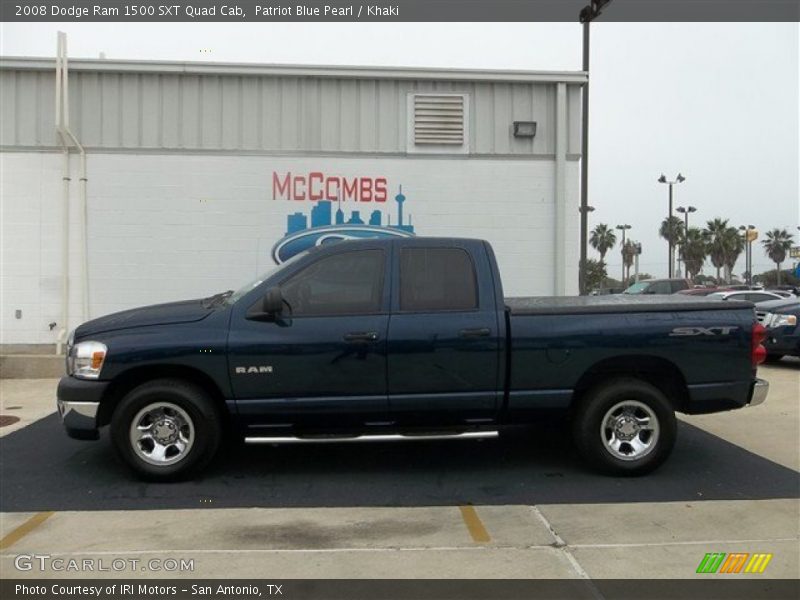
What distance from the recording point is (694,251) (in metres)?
68.5

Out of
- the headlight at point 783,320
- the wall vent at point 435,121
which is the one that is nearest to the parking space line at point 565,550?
the wall vent at point 435,121

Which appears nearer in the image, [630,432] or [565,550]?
[565,550]

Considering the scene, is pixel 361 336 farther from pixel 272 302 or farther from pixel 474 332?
pixel 474 332

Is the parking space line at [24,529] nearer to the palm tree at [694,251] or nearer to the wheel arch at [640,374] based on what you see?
the wheel arch at [640,374]

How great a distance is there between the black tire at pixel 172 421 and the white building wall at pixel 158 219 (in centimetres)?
613

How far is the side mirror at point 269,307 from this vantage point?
5059mm

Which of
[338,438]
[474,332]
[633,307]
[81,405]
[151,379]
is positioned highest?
[633,307]

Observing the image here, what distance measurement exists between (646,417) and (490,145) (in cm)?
702

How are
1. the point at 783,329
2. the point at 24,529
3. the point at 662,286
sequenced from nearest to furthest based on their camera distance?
1. the point at 24,529
2. the point at 783,329
3. the point at 662,286

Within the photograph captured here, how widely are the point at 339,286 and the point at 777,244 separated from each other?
88.2m

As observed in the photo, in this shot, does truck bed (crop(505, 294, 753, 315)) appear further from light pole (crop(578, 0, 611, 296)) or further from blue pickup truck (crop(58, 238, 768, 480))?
light pole (crop(578, 0, 611, 296))

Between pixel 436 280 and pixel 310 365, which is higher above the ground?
pixel 436 280
